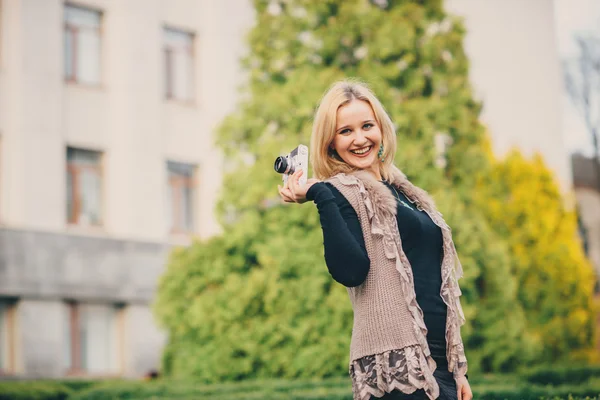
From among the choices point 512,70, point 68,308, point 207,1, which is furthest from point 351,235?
point 512,70

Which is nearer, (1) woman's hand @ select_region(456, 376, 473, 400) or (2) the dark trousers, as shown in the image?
(2) the dark trousers

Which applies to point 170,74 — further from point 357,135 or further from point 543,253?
point 357,135

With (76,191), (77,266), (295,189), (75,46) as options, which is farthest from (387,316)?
(75,46)

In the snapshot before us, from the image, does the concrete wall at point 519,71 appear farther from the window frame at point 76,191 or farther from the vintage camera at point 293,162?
the vintage camera at point 293,162

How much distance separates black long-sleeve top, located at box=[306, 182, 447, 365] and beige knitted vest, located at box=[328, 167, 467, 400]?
0.04 meters

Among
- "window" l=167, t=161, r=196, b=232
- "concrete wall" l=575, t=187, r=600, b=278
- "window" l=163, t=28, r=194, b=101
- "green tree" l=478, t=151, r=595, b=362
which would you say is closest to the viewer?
"green tree" l=478, t=151, r=595, b=362

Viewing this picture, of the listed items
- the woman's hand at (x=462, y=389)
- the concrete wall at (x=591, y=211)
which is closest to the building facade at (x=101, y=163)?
the woman's hand at (x=462, y=389)

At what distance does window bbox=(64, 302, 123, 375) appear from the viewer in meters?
19.1

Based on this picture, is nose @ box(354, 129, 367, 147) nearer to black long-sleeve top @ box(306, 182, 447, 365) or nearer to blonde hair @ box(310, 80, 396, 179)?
blonde hair @ box(310, 80, 396, 179)

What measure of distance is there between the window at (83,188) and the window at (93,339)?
74.6 inches

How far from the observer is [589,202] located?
36750mm

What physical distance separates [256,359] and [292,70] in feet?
13.7

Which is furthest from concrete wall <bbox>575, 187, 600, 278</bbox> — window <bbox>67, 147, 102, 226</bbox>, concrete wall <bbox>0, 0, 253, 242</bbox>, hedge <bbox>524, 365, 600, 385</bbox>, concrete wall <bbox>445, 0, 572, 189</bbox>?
hedge <bbox>524, 365, 600, 385</bbox>

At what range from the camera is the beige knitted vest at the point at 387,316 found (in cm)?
316
